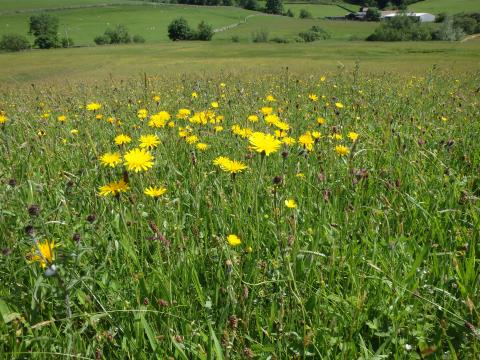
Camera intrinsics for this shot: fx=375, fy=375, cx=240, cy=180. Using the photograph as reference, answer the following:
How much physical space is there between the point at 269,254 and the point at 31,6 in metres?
119

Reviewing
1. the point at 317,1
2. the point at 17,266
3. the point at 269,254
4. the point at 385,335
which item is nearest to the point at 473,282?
the point at 385,335

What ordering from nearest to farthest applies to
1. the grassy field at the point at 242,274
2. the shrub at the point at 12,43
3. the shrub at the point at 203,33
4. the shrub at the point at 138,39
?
the grassy field at the point at 242,274, the shrub at the point at 12,43, the shrub at the point at 138,39, the shrub at the point at 203,33

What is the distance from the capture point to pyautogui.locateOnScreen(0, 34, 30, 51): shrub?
204ft

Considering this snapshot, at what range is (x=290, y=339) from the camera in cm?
163

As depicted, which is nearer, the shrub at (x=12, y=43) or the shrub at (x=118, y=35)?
the shrub at (x=12, y=43)

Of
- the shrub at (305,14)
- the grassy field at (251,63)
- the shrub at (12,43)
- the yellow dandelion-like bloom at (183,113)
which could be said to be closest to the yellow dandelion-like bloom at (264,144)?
the yellow dandelion-like bloom at (183,113)

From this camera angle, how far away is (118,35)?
243ft

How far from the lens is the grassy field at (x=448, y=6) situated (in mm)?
89062

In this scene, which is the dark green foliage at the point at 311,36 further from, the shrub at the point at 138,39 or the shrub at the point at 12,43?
the shrub at the point at 12,43

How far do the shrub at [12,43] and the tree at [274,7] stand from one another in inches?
3127

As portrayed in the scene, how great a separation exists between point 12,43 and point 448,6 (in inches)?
4015

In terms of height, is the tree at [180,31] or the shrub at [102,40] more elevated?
the tree at [180,31]

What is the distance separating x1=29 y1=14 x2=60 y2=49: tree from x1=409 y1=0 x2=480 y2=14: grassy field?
8836cm

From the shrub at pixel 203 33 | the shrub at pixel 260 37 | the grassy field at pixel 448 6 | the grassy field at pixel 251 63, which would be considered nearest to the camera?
the grassy field at pixel 251 63
